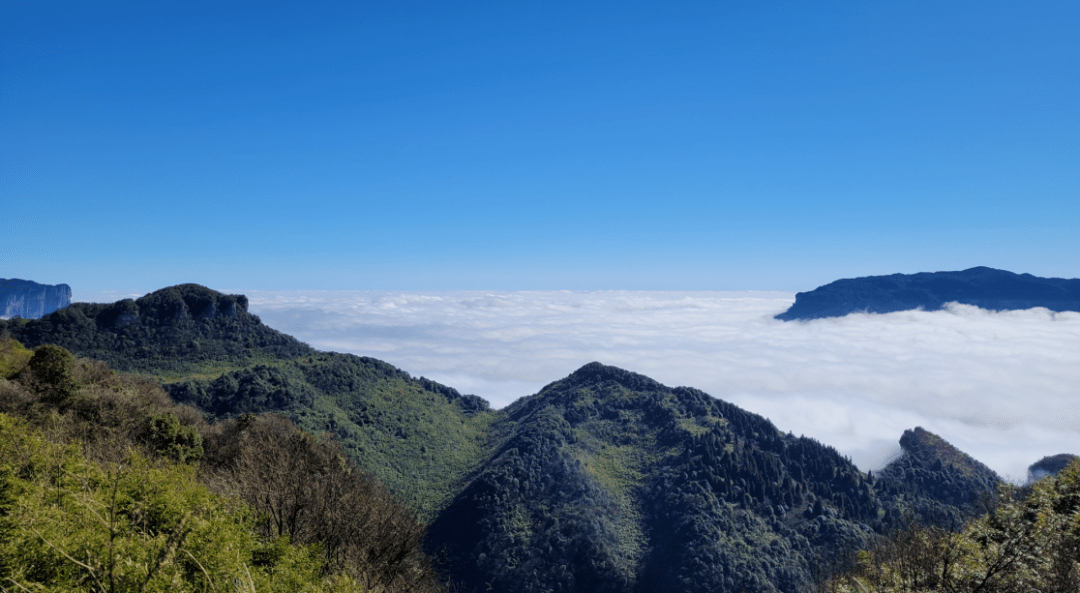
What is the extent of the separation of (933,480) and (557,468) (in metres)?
107

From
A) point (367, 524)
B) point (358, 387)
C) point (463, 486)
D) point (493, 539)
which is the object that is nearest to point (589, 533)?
point (493, 539)

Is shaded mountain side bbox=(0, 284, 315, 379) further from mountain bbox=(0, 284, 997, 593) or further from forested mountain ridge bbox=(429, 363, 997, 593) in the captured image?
forested mountain ridge bbox=(429, 363, 997, 593)

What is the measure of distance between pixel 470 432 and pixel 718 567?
246 ft

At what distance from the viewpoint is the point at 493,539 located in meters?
91.7

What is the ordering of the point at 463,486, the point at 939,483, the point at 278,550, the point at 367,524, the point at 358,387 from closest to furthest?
1. the point at 278,550
2. the point at 367,524
3. the point at 463,486
4. the point at 358,387
5. the point at 939,483

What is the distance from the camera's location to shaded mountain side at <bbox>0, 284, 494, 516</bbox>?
97.2 meters

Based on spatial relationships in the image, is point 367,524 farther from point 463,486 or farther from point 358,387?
point 358,387

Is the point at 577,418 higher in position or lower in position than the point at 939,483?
higher

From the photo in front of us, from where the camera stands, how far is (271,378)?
341 ft

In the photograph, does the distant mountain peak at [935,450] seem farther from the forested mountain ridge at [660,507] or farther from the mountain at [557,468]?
the forested mountain ridge at [660,507]

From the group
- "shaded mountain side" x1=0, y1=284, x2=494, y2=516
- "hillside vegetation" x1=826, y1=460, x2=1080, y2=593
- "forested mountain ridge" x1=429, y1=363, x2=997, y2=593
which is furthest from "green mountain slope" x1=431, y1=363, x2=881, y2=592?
"hillside vegetation" x1=826, y1=460, x2=1080, y2=593

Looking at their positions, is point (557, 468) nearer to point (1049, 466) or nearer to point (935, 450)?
point (935, 450)

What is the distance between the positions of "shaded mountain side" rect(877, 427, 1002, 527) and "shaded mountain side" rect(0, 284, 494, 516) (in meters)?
106

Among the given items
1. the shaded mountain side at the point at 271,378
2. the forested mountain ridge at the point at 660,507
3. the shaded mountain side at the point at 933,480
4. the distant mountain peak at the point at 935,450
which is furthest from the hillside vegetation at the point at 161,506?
the distant mountain peak at the point at 935,450
